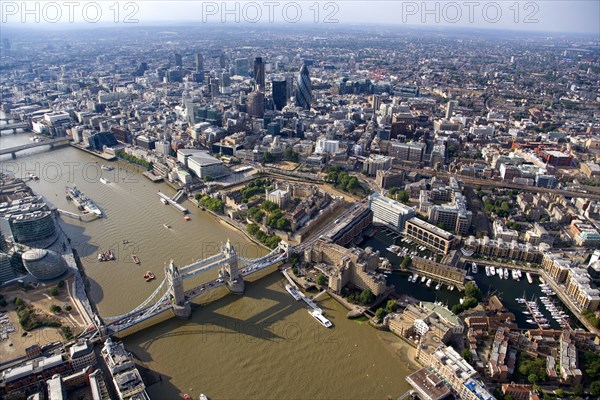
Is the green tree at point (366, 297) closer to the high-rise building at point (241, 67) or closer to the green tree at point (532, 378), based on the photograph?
the green tree at point (532, 378)

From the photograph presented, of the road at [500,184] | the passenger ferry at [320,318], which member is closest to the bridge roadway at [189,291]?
the passenger ferry at [320,318]

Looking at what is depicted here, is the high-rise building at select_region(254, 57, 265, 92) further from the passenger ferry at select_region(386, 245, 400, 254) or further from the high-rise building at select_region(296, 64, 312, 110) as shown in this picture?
the passenger ferry at select_region(386, 245, 400, 254)

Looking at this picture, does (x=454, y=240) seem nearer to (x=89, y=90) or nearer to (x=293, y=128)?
(x=293, y=128)

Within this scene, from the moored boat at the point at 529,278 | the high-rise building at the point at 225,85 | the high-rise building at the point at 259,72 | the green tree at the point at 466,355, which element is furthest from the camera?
the high-rise building at the point at 225,85

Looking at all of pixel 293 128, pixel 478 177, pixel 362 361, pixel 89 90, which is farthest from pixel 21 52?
pixel 362 361

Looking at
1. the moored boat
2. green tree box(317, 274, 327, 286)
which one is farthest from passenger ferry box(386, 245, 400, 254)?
the moored boat

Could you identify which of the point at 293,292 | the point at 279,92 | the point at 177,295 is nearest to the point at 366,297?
the point at 293,292

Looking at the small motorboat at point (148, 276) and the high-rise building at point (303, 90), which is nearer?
the small motorboat at point (148, 276)

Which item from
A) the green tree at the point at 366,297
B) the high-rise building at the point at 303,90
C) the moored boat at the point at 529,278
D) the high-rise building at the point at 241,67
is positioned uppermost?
the high-rise building at the point at 241,67
